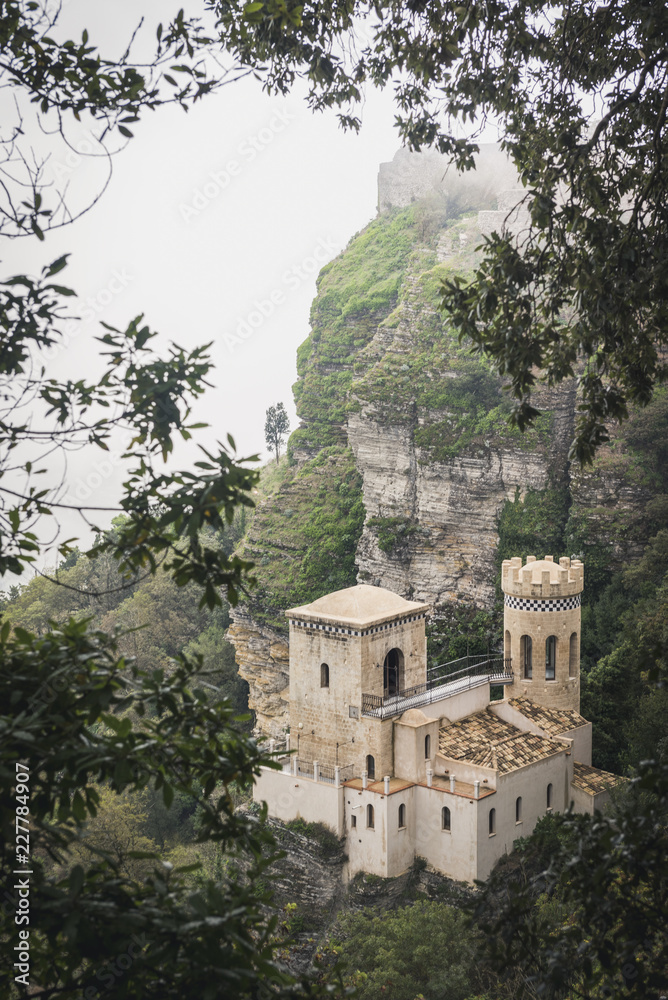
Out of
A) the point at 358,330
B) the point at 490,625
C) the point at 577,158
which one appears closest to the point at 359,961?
the point at 577,158

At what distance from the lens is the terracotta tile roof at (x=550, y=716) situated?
19500 millimetres

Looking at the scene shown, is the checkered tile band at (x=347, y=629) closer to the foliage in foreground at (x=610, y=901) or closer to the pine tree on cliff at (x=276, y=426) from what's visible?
the foliage in foreground at (x=610, y=901)

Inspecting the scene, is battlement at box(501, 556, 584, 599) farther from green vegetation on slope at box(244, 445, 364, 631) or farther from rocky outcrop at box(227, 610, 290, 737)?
rocky outcrop at box(227, 610, 290, 737)

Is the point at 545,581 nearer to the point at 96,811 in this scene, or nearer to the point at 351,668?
the point at 351,668

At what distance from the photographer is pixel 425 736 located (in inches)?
695

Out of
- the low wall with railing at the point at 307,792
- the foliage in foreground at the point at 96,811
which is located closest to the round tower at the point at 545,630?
the low wall with railing at the point at 307,792

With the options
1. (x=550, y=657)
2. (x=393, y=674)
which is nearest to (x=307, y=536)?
(x=550, y=657)

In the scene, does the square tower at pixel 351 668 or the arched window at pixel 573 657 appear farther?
the arched window at pixel 573 657

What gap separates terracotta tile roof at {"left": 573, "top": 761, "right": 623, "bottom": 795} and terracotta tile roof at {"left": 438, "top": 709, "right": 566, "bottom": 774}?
3.18 ft

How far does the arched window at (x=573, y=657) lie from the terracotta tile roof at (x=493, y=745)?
2.24 m

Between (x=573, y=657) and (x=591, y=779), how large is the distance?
9.57ft

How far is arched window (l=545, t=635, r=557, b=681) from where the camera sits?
20594mm

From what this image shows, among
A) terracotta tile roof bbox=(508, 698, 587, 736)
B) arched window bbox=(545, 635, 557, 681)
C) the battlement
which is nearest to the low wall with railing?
terracotta tile roof bbox=(508, 698, 587, 736)

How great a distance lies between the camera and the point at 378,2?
7.74 metres
